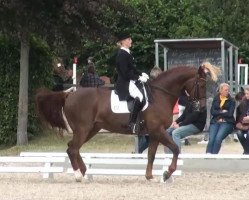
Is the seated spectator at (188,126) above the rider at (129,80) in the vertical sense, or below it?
below

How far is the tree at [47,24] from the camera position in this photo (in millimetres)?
18391

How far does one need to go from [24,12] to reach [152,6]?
2030 centimetres

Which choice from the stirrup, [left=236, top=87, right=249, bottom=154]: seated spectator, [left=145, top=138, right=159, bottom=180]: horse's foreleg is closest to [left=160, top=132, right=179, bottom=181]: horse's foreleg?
[left=145, top=138, right=159, bottom=180]: horse's foreleg

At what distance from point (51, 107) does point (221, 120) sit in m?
3.68

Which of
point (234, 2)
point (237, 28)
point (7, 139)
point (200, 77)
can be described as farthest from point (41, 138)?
point (237, 28)

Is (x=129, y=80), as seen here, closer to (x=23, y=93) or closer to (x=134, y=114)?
(x=134, y=114)

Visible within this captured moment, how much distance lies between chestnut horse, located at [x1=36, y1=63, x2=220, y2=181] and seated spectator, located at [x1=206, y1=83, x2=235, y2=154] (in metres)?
2.41

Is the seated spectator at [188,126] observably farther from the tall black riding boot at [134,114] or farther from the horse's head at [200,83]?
the tall black riding boot at [134,114]

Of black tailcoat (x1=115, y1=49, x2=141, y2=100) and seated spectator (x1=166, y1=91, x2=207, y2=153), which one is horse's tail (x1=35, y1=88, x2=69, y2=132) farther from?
seated spectator (x1=166, y1=91, x2=207, y2=153)

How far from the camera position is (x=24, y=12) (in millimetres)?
18312

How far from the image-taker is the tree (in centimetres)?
1839

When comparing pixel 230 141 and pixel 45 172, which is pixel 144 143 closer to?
pixel 45 172

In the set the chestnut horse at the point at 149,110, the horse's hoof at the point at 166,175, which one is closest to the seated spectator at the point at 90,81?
the chestnut horse at the point at 149,110

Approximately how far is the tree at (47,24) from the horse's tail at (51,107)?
17.3ft
